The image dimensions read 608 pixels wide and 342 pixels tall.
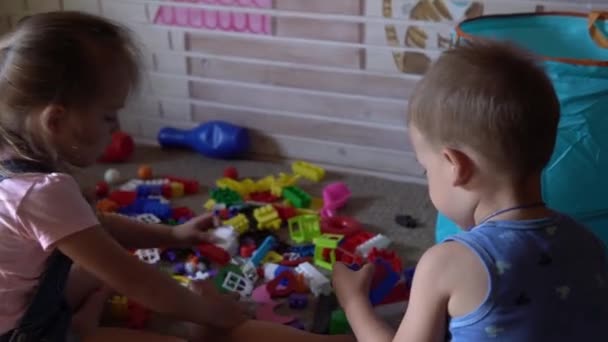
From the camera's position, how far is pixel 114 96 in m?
0.94

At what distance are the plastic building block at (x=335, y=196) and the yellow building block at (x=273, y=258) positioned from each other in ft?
0.71

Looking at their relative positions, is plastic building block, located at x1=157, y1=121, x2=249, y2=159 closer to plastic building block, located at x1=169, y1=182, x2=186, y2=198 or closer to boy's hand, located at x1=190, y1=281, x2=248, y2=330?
plastic building block, located at x1=169, y1=182, x2=186, y2=198

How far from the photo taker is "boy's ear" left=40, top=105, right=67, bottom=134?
0.89 m

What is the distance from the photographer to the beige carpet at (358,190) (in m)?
1.56

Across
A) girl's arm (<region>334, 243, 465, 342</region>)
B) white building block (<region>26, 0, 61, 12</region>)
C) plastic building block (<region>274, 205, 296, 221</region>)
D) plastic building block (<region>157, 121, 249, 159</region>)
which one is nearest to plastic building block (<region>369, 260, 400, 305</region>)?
plastic building block (<region>274, 205, 296, 221</region>)

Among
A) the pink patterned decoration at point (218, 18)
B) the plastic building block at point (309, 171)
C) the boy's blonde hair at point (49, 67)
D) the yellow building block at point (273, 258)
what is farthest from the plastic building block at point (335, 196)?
the boy's blonde hair at point (49, 67)

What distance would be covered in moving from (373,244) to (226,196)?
0.38 m

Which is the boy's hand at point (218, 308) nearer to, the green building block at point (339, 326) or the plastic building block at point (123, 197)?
the green building block at point (339, 326)

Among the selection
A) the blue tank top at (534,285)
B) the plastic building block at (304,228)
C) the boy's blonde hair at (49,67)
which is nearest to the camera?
the blue tank top at (534,285)

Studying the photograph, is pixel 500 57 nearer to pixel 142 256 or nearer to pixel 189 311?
pixel 189 311

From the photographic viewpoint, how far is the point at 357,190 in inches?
69.8

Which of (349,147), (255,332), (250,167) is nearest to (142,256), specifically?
(255,332)

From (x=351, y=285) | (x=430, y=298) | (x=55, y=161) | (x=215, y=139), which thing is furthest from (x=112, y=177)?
(x=430, y=298)

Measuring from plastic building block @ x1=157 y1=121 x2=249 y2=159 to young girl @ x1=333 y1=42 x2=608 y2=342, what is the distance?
1.14 m
